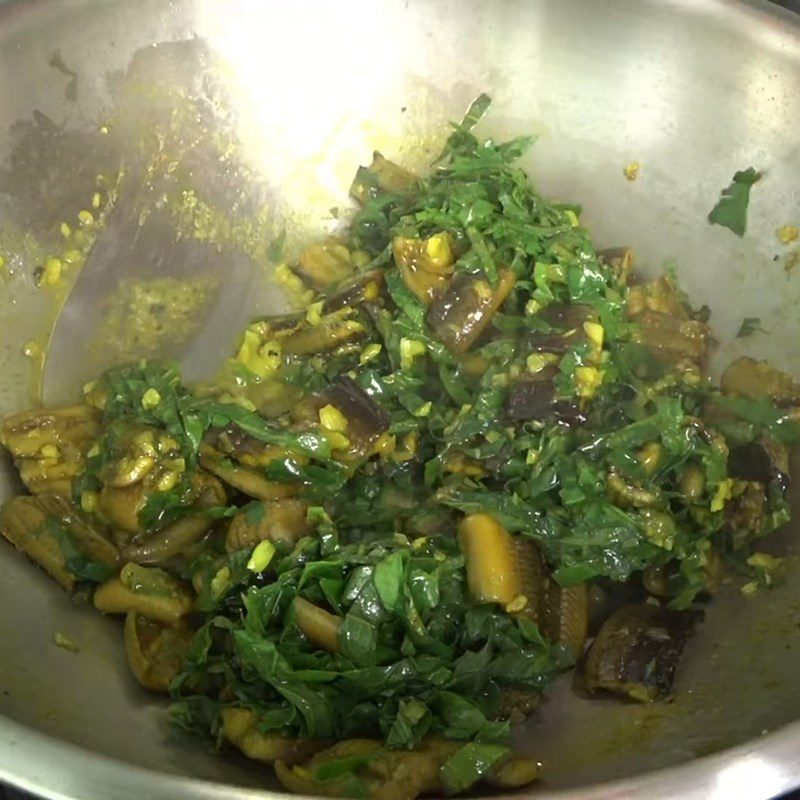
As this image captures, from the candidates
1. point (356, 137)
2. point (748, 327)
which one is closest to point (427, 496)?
point (748, 327)

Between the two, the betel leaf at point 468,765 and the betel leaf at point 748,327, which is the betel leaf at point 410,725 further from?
the betel leaf at point 748,327

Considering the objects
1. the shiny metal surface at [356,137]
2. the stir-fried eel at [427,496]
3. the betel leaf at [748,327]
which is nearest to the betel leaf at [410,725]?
the stir-fried eel at [427,496]

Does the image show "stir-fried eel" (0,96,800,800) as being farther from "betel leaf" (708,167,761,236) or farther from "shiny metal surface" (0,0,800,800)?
"betel leaf" (708,167,761,236)

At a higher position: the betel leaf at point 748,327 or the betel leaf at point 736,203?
the betel leaf at point 736,203

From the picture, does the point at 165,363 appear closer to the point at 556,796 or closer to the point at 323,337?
the point at 323,337

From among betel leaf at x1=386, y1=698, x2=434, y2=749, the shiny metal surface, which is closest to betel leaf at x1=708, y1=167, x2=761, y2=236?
the shiny metal surface

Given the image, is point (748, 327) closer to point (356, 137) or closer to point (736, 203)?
point (736, 203)
